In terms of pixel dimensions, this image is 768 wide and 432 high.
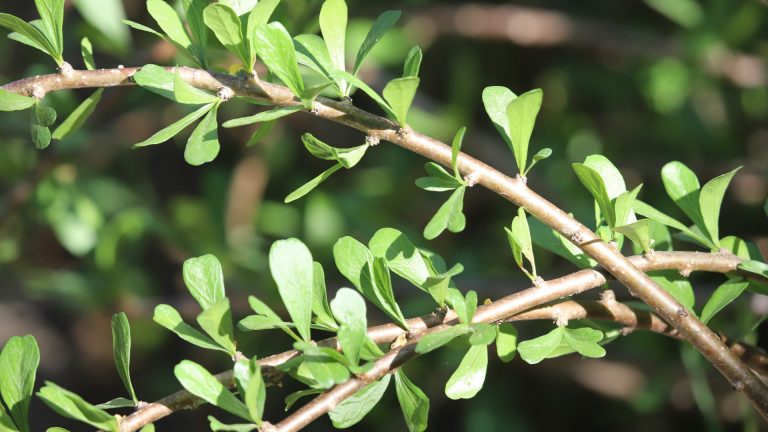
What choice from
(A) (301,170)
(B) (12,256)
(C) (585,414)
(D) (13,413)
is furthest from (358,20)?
(D) (13,413)

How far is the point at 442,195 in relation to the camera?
4.44ft

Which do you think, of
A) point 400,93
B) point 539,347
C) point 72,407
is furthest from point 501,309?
point 72,407

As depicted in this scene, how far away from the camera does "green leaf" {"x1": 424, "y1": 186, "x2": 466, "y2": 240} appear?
47cm

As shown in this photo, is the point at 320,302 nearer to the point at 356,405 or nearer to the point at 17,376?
the point at 356,405

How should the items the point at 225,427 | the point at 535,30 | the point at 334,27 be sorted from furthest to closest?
1. the point at 535,30
2. the point at 334,27
3. the point at 225,427

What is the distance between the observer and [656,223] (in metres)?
0.61

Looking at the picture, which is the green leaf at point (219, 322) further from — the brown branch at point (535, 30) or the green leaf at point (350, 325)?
the brown branch at point (535, 30)

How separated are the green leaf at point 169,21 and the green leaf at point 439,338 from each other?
9.8 inches

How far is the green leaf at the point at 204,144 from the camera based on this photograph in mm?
495

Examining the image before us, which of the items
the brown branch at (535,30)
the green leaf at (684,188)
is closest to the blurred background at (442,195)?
the brown branch at (535,30)

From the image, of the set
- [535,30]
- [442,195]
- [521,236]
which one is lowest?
[442,195]

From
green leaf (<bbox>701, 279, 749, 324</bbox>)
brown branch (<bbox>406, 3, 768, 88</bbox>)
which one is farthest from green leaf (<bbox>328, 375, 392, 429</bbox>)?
brown branch (<bbox>406, 3, 768, 88</bbox>)

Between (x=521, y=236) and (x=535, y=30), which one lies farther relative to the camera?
(x=535, y=30)

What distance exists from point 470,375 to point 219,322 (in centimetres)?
15
